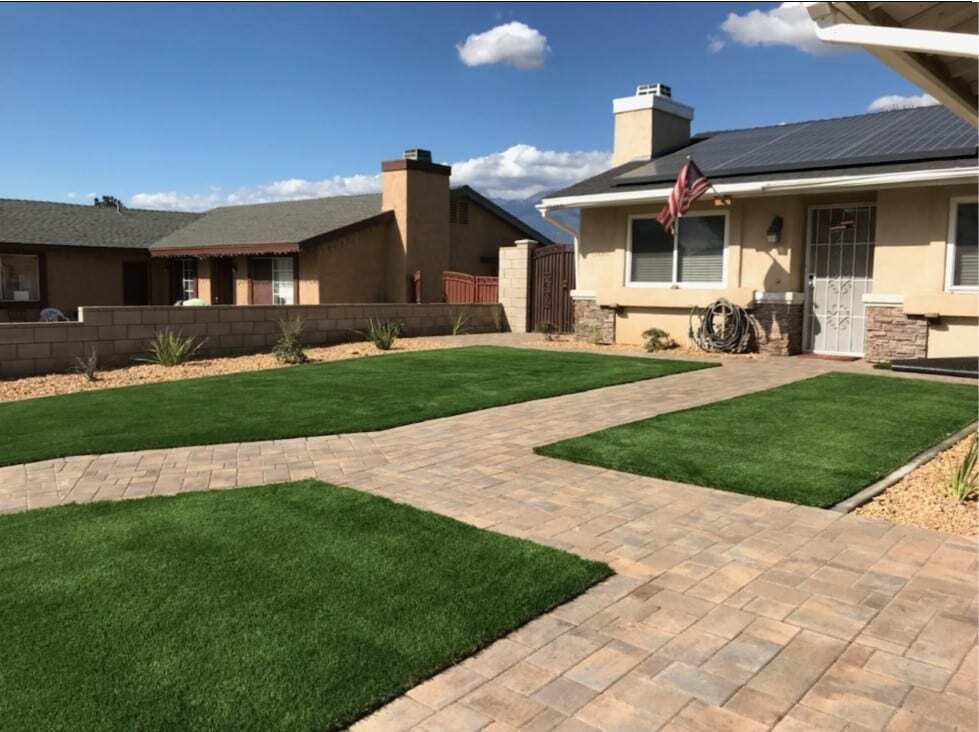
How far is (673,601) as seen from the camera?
405 cm

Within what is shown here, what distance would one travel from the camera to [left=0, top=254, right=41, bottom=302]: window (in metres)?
24.1

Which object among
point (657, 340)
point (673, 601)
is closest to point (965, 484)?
point (673, 601)

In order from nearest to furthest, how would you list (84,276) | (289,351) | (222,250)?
1. (289,351)
2. (222,250)
3. (84,276)

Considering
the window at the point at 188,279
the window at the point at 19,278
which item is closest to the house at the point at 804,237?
the window at the point at 188,279

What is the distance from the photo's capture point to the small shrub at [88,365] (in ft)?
41.0

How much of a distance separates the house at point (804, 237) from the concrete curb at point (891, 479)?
557 centimetres

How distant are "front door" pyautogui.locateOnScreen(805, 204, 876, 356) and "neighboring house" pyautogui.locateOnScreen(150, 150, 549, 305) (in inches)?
494

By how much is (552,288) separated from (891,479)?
14.3m

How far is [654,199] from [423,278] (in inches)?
417

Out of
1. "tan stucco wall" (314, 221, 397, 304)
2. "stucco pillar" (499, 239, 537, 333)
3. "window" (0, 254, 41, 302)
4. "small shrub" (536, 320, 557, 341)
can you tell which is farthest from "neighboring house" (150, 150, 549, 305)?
"small shrub" (536, 320, 557, 341)

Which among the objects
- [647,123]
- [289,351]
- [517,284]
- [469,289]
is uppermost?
[647,123]

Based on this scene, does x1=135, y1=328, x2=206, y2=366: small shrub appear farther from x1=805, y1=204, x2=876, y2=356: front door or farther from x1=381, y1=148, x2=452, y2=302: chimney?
x1=805, y1=204, x2=876, y2=356: front door

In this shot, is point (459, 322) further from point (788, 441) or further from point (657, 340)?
point (788, 441)

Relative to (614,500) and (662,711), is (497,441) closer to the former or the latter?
(614,500)
